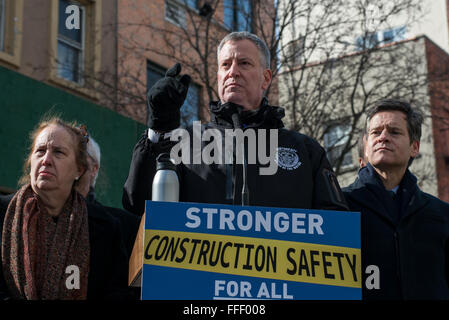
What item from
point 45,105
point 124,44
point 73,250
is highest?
point 124,44

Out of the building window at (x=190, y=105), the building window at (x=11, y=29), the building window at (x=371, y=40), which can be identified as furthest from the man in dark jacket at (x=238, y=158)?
the building window at (x=371, y=40)

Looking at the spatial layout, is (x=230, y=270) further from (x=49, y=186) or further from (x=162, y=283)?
(x=49, y=186)

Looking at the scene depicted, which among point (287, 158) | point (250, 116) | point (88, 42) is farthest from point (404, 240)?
point (88, 42)

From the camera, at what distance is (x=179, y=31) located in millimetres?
12414

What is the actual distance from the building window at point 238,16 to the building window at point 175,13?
765 mm

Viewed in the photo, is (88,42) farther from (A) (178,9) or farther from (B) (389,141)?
(B) (389,141)

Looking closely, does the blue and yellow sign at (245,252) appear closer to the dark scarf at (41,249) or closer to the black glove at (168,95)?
the black glove at (168,95)

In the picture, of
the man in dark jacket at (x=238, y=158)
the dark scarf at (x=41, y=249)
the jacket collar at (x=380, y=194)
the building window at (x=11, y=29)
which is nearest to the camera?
the man in dark jacket at (x=238, y=158)

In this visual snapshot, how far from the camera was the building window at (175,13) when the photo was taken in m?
11.9

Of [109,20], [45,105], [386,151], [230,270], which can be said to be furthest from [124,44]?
[230,270]

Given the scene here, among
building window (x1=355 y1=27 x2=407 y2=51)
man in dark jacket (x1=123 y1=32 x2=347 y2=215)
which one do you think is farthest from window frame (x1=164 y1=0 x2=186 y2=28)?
man in dark jacket (x1=123 y1=32 x2=347 y2=215)

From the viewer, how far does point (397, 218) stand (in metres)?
3.82

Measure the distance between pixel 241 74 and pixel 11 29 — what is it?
821cm
